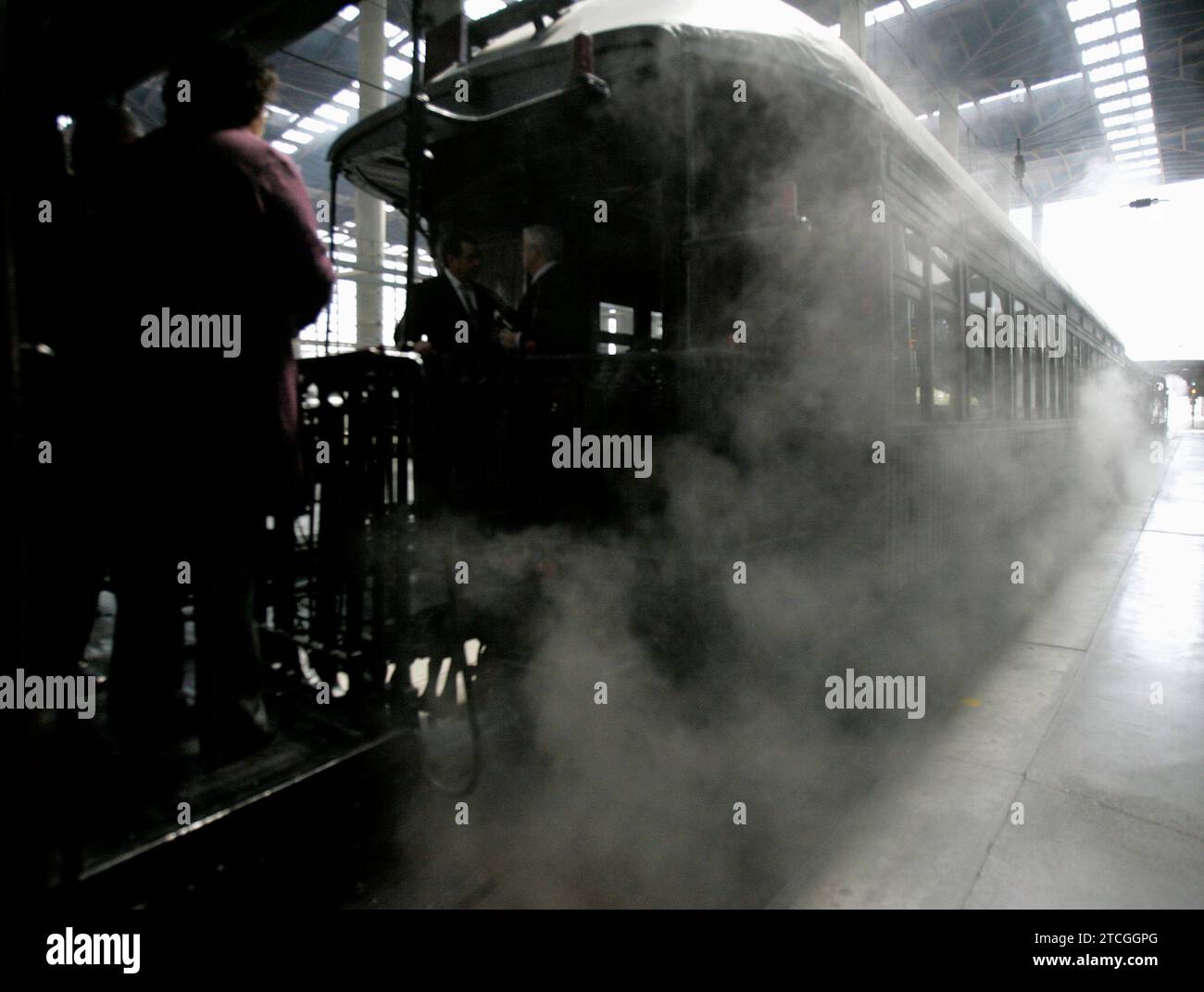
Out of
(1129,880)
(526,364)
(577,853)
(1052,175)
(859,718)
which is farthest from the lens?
(1052,175)

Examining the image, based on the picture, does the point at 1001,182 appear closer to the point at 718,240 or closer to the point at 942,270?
the point at 942,270

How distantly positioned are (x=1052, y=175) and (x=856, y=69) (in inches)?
1102

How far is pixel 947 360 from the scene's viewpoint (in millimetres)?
4840

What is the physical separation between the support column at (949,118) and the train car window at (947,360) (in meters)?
15.3

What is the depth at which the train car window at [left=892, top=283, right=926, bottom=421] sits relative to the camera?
3955 millimetres

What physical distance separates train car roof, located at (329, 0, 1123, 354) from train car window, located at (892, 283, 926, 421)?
87cm

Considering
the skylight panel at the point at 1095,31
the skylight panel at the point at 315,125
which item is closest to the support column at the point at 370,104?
the skylight panel at the point at 315,125

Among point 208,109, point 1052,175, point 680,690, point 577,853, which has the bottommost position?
point 577,853

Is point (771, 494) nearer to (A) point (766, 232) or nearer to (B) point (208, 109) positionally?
(A) point (766, 232)

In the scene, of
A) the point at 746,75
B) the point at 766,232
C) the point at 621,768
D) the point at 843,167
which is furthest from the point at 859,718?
the point at 746,75

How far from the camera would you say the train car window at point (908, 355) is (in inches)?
156

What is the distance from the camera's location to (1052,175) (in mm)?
25484

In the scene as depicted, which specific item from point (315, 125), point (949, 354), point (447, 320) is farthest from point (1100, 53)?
point (447, 320)

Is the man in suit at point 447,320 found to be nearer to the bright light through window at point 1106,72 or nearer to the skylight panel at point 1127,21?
the skylight panel at point 1127,21
